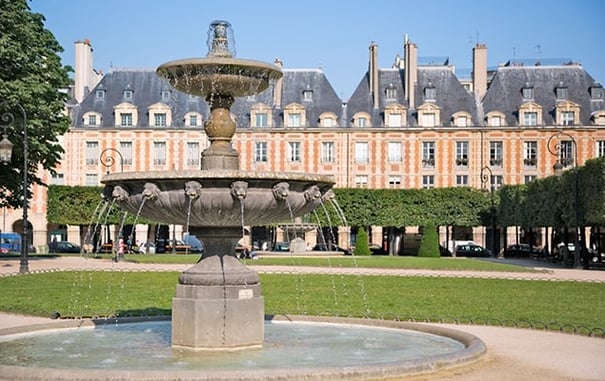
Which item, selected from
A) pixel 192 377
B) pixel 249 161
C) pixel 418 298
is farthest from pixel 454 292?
pixel 249 161

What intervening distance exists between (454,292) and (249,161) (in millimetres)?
39091

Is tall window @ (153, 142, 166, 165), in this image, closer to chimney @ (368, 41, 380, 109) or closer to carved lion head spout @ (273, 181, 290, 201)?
chimney @ (368, 41, 380, 109)

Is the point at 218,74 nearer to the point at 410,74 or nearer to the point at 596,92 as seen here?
the point at 410,74

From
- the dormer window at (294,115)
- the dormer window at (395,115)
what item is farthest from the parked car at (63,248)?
the dormer window at (395,115)

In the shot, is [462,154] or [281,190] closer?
[281,190]

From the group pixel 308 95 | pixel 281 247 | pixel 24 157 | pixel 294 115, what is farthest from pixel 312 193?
pixel 308 95

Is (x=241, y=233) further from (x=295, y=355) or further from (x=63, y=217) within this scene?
(x=63, y=217)

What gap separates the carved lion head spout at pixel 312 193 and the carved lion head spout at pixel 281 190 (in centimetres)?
40

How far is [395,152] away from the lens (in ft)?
190

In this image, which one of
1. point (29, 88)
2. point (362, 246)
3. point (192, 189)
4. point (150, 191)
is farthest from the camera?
point (362, 246)

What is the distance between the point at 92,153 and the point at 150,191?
1994 inches

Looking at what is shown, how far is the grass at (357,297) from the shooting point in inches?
569

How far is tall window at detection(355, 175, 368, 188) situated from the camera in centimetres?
5803

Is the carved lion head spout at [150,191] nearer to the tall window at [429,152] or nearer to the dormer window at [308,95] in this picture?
the tall window at [429,152]
